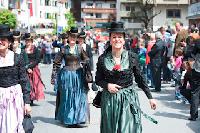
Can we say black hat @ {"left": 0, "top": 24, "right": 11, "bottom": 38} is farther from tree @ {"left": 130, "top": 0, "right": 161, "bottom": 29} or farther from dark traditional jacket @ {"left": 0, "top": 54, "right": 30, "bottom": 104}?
tree @ {"left": 130, "top": 0, "right": 161, "bottom": 29}

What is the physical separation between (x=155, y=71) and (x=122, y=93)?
8878 mm

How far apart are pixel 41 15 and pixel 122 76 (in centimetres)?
7818

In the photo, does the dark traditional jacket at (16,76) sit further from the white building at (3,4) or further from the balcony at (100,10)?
the balcony at (100,10)

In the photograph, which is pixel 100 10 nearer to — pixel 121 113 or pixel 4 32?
pixel 4 32

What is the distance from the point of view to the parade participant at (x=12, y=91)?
6406 millimetres

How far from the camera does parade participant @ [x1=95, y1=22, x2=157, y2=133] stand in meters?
6.10

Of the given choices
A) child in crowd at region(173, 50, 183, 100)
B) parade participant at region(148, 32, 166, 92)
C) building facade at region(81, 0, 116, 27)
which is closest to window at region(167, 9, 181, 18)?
building facade at region(81, 0, 116, 27)

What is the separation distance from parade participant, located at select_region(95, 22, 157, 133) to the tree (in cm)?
6336

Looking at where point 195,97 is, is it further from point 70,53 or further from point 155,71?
point 155,71

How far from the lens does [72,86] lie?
31.9 ft

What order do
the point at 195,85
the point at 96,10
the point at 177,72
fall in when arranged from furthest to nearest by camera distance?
the point at 96,10, the point at 177,72, the point at 195,85

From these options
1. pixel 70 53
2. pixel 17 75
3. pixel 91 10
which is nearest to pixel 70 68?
pixel 70 53

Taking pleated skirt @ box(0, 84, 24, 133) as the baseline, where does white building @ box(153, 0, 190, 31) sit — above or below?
above

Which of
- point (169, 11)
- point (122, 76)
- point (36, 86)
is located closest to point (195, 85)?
point (36, 86)
